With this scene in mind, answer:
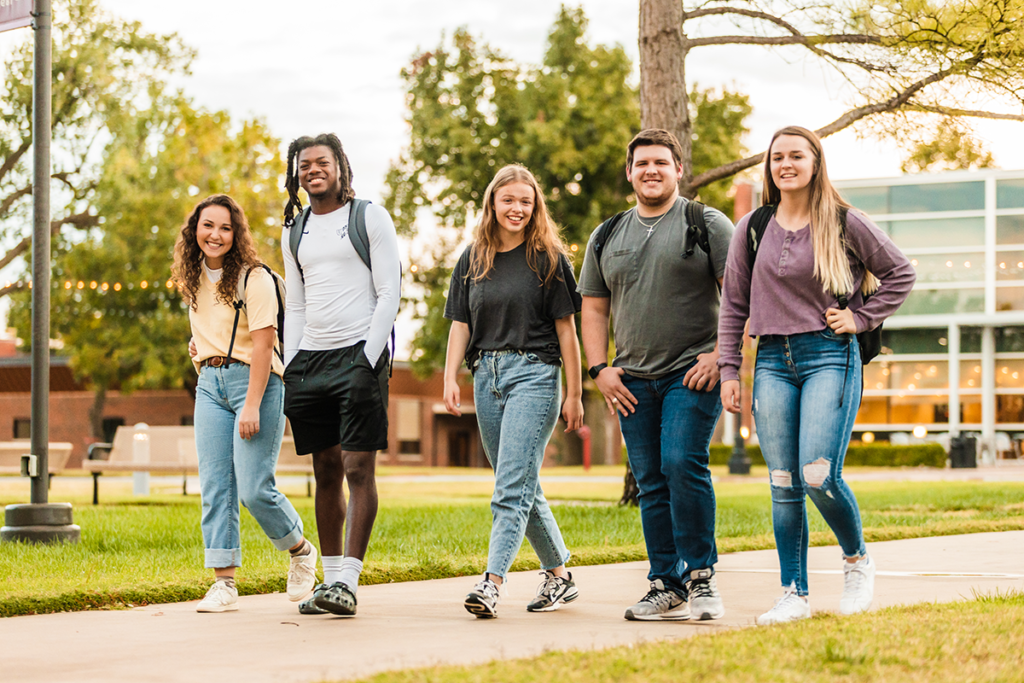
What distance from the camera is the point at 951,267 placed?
39188 millimetres

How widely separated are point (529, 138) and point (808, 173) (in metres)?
26.8

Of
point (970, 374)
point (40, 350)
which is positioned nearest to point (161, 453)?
point (40, 350)

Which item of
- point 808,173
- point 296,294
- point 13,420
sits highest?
point 808,173

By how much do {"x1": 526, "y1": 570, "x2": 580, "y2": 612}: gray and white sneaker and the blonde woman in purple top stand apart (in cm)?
98

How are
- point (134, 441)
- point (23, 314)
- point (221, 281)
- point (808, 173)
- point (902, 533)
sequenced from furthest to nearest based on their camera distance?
point (23, 314), point (134, 441), point (902, 533), point (221, 281), point (808, 173)

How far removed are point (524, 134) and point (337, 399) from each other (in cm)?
2688

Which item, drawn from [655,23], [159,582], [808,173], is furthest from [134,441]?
[808,173]

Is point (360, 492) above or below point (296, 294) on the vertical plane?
below

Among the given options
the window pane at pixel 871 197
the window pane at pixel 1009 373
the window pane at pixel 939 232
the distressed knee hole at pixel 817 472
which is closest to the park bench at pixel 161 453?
the distressed knee hole at pixel 817 472

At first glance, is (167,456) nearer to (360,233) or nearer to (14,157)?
(14,157)

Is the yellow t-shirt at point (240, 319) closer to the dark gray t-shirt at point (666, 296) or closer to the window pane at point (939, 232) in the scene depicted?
the dark gray t-shirt at point (666, 296)

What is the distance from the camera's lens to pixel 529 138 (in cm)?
3102

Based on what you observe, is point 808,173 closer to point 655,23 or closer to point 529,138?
point 655,23

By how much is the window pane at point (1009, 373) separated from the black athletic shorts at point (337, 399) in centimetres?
3840
